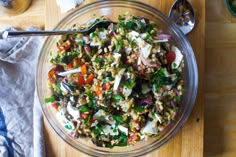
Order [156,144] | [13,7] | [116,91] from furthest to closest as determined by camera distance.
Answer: [13,7]
[156,144]
[116,91]

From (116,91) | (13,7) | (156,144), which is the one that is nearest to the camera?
(116,91)

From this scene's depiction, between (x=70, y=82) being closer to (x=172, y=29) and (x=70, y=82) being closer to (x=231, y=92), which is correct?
(x=172, y=29)

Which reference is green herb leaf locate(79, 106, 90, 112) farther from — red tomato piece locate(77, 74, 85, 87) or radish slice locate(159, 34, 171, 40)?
radish slice locate(159, 34, 171, 40)

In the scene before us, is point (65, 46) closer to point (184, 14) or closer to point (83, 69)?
point (83, 69)

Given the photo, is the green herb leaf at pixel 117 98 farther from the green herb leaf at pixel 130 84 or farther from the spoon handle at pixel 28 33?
the spoon handle at pixel 28 33

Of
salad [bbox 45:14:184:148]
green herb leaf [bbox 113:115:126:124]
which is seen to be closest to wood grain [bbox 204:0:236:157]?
salad [bbox 45:14:184:148]

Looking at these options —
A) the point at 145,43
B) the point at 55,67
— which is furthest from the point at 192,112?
the point at 55,67

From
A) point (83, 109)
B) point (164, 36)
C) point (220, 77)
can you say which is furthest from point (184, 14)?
point (83, 109)

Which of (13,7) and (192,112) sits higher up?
(13,7)
